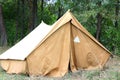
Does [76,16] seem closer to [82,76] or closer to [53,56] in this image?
[53,56]

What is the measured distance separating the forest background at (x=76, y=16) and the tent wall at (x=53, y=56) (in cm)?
548

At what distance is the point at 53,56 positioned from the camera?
10234 mm

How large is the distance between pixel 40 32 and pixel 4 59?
5.62 feet

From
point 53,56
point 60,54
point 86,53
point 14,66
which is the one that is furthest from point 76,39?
point 14,66

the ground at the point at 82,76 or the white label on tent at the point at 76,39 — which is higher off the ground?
the white label on tent at the point at 76,39

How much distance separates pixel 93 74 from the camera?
388 inches

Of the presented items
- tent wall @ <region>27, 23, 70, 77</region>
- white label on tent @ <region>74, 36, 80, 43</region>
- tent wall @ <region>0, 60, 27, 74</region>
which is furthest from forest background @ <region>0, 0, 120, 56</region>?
tent wall @ <region>0, 60, 27, 74</region>

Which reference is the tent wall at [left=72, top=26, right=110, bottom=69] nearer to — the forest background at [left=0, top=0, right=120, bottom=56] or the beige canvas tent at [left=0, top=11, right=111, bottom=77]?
the beige canvas tent at [left=0, top=11, right=111, bottom=77]

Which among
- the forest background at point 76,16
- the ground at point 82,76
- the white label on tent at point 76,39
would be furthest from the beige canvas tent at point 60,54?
the forest background at point 76,16

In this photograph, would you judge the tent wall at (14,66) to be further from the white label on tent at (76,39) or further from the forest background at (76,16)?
the forest background at (76,16)

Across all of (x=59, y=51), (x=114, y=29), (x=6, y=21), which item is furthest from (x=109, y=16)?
A: (x=6, y=21)

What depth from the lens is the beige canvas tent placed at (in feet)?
32.7

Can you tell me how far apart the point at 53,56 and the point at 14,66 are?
1.20 metres

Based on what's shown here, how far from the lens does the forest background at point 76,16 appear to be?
53.9 feet
